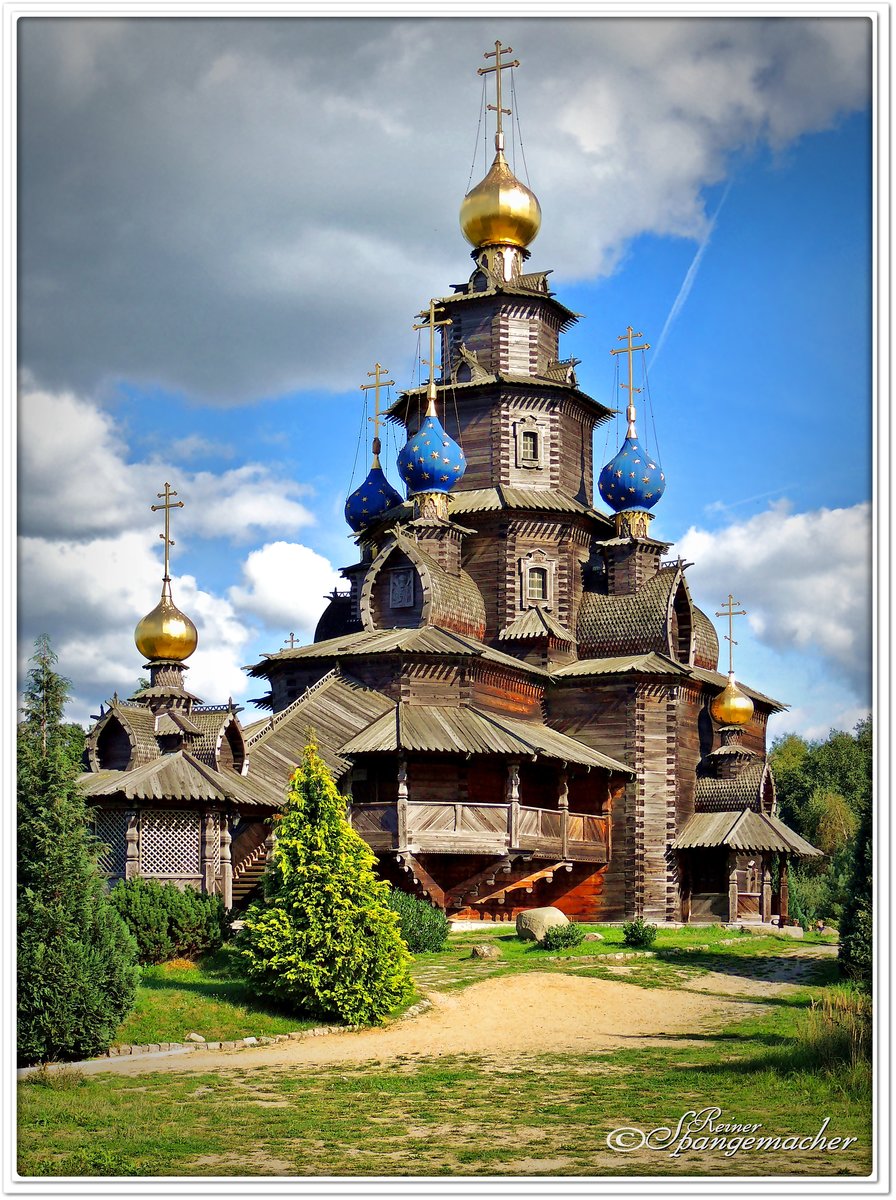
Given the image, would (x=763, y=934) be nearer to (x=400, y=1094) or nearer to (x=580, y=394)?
(x=580, y=394)

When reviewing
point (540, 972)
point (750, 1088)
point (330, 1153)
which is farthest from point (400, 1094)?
point (540, 972)

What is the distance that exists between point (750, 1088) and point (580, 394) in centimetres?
2390

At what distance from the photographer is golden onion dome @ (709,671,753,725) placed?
34.9 metres

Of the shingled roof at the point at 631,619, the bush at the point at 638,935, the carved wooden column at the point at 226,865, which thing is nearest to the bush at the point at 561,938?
the bush at the point at 638,935

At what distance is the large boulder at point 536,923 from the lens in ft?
84.6

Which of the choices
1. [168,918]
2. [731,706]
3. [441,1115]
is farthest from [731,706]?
[441,1115]

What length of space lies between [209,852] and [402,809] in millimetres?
5276

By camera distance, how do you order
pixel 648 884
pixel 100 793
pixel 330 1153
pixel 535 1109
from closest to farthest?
pixel 330 1153, pixel 535 1109, pixel 100 793, pixel 648 884

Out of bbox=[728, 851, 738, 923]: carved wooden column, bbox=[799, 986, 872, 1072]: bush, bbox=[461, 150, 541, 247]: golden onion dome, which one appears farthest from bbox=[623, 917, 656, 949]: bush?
bbox=[461, 150, 541, 247]: golden onion dome

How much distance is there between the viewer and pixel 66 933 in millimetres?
15750

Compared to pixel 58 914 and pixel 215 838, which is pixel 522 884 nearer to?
pixel 215 838

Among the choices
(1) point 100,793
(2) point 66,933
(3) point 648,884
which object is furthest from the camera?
(3) point 648,884

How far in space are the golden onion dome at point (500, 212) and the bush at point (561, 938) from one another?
741 inches

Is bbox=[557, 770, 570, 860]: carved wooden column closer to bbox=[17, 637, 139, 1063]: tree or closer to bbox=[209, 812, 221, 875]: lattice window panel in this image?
bbox=[209, 812, 221, 875]: lattice window panel
